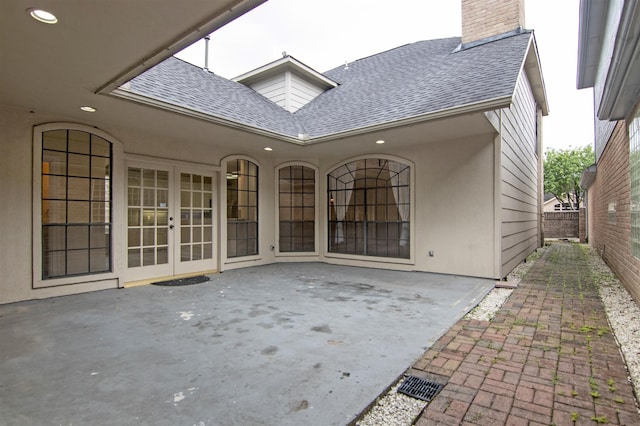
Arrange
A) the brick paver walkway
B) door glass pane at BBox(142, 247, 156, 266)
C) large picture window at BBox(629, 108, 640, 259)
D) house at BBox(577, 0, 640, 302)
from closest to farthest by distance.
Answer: the brick paver walkway
house at BBox(577, 0, 640, 302)
large picture window at BBox(629, 108, 640, 259)
door glass pane at BBox(142, 247, 156, 266)

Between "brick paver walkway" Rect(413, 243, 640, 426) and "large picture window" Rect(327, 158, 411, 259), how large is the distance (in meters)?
3.03

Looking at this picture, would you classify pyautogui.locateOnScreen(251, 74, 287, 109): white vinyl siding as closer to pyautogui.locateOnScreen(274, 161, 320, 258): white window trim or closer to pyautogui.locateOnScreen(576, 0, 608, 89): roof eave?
pyautogui.locateOnScreen(274, 161, 320, 258): white window trim

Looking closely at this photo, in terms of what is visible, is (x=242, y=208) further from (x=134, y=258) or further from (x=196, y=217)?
(x=134, y=258)

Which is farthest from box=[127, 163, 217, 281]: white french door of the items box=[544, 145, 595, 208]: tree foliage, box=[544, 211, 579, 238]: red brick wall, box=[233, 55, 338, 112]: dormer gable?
box=[544, 145, 595, 208]: tree foliage

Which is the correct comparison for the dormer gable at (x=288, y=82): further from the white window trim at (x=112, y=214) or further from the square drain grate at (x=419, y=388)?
the square drain grate at (x=419, y=388)

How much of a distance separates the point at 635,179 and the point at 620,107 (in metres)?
0.91

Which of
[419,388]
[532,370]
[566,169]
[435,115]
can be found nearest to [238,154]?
[435,115]

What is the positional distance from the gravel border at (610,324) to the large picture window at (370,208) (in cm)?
220

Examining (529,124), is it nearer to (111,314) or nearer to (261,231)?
(261,231)

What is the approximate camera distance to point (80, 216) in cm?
486

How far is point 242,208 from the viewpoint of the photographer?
23.2 feet

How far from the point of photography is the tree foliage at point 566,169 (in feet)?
84.6

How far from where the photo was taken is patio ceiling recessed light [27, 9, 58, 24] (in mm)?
2295

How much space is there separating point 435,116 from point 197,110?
3.42 metres
